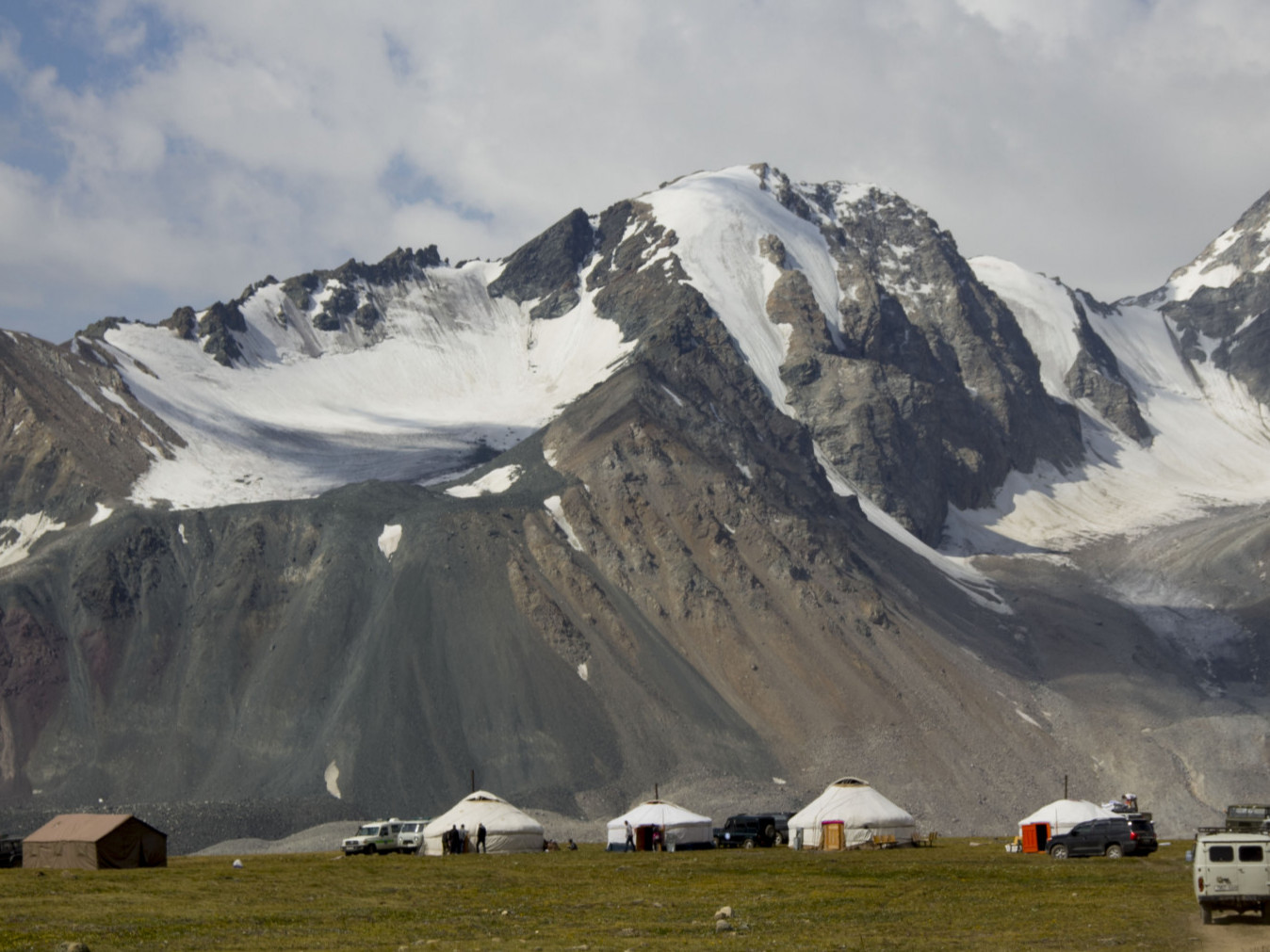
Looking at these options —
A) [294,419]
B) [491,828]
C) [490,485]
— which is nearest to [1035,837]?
[491,828]

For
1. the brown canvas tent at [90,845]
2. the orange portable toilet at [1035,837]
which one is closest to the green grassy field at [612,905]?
the brown canvas tent at [90,845]

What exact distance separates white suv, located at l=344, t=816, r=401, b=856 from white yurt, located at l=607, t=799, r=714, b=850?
958 centimetres

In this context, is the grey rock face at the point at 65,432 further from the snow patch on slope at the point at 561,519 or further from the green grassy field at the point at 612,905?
the green grassy field at the point at 612,905

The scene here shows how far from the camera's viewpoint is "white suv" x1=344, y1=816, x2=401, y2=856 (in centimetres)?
6334

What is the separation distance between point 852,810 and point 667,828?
7.92 m

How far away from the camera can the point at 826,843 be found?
2507 inches

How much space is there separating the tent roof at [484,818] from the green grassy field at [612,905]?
8746 mm

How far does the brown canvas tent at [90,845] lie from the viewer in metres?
48.7

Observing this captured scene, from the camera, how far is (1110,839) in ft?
175

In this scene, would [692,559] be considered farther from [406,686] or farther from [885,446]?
[885,446]

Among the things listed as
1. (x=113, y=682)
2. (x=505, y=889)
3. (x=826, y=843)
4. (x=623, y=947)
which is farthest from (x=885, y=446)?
(x=623, y=947)

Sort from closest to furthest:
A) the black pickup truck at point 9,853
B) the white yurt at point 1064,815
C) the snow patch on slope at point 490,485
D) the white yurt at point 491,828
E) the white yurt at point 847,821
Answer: the black pickup truck at point 9,853
the white yurt at point 1064,815
the white yurt at point 491,828
the white yurt at point 847,821
the snow patch on slope at point 490,485

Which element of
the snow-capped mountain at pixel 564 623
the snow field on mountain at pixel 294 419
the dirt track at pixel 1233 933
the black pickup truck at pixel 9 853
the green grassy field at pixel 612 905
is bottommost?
the dirt track at pixel 1233 933

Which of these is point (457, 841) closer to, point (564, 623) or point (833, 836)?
point (833, 836)
